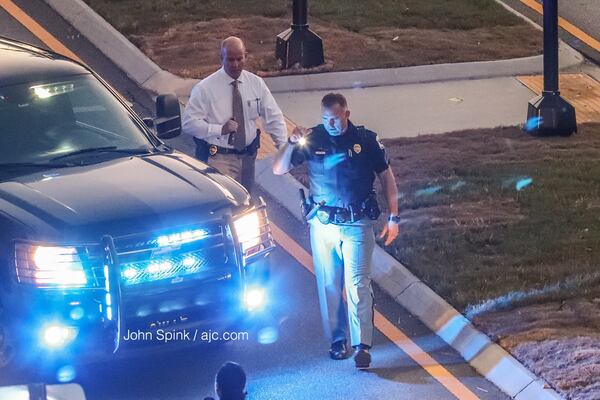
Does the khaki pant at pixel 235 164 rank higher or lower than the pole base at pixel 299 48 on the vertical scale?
higher

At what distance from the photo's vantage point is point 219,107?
30.9ft

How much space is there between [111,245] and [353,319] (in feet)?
6.62

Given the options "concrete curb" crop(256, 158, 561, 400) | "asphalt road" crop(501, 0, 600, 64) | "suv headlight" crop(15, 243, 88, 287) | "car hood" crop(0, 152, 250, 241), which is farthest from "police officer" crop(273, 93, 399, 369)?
"asphalt road" crop(501, 0, 600, 64)

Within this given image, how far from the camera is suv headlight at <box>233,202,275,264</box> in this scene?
7719 mm

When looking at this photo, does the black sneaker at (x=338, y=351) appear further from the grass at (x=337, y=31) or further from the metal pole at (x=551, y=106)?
the grass at (x=337, y=31)

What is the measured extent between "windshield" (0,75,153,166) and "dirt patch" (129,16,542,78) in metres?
5.58

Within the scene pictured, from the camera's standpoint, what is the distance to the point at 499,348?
8430mm

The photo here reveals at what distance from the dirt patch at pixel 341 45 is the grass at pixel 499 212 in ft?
8.24

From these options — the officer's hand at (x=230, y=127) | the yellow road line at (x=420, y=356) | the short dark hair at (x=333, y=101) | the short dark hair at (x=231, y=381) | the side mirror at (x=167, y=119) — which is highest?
the short dark hair at (x=231, y=381)

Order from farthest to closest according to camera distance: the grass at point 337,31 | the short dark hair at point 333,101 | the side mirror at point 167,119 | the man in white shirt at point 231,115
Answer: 1. the grass at point 337,31
2. the man in white shirt at point 231,115
3. the side mirror at point 167,119
4. the short dark hair at point 333,101

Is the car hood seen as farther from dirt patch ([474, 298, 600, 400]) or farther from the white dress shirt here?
dirt patch ([474, 298, 600, 400])

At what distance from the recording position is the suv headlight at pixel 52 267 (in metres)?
7.06

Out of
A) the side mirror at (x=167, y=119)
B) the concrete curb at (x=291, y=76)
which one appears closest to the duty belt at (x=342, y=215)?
the side mirror at (x=167, y=119)

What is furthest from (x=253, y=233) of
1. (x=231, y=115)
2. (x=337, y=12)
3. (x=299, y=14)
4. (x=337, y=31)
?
(x=337, y=12)
